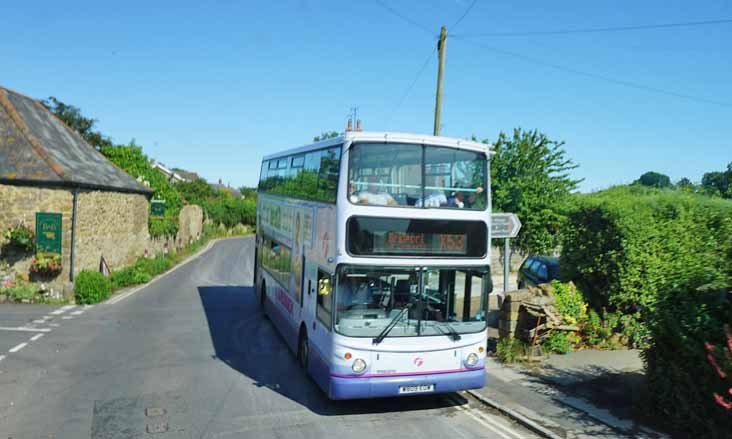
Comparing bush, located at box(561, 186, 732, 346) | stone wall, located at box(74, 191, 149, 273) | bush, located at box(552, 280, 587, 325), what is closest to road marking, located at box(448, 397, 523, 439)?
bush, located at box(552, 280, 587, 325)

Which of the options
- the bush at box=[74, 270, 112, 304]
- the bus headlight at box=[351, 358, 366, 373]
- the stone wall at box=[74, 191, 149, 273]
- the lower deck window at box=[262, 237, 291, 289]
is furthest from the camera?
the stone wall at box=[74, 191, 149, 273]

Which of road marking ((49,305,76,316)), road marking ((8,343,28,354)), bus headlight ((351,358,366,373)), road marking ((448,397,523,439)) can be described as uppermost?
bus headlight ((351,358,366,373))

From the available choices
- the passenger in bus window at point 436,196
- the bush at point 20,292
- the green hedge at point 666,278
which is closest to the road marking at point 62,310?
the bush at point 20,292

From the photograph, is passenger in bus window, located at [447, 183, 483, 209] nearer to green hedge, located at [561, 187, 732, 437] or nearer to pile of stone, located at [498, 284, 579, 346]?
green hedge, located at [561, 187, 732, 437]

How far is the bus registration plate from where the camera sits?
8.25 metres

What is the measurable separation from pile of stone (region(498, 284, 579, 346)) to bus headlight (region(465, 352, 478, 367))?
3.52 m

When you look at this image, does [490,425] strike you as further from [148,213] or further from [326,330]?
[148,213]

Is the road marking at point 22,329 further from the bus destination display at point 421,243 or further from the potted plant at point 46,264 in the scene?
the bus destination display at point 421,243

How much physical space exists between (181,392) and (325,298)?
3.17 meters

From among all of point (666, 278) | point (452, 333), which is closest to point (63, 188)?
point (452, 333)

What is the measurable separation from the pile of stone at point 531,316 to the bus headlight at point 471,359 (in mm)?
3522

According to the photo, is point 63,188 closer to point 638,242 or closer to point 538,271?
point 538,271

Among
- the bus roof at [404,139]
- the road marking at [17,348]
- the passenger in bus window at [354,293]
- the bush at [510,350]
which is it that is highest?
the bus roof at [404,139]

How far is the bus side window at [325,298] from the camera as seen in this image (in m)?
8.47
